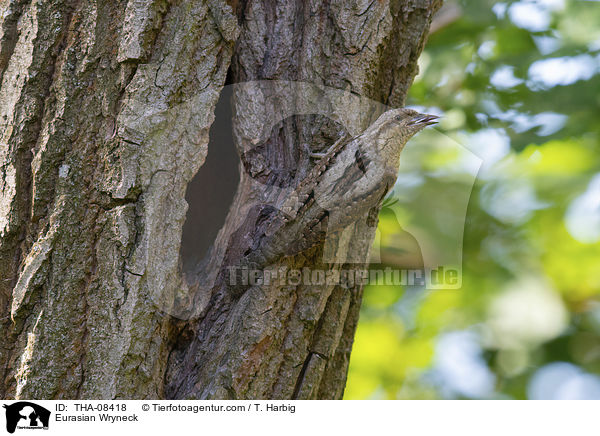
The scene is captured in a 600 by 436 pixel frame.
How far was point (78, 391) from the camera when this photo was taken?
5.64ft

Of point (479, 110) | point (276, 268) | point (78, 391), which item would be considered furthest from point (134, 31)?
point (479, 110)

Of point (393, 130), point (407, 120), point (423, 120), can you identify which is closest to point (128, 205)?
point (393, 130)

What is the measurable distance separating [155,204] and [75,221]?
0.29m

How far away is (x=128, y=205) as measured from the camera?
1.78 metres

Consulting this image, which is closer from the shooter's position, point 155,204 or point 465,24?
point 155,204
